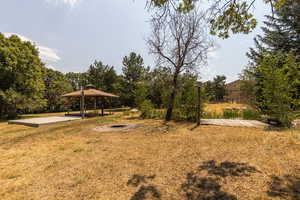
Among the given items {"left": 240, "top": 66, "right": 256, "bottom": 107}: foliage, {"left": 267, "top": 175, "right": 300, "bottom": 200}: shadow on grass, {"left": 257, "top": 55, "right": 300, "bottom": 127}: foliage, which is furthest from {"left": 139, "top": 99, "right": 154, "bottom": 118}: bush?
{"left": 267, "top": 175, "right": 300, "bottom": 200}: shadow on grass

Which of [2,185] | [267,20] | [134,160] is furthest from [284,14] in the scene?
[2,185]

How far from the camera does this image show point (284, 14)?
438 inches

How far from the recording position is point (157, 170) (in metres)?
2.98

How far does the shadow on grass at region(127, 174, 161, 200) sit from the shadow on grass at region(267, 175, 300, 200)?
→ 182cm

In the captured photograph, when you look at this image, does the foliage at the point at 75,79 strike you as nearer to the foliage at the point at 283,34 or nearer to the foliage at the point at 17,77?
the foliage at the point at 17,77

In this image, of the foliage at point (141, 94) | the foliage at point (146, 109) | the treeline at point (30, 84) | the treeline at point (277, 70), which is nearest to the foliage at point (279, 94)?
the treeline at point (277, 70)

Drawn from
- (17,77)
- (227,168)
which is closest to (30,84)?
(17,77)

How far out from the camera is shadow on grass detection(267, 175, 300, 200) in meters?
2.05

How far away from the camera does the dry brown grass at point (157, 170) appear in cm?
224

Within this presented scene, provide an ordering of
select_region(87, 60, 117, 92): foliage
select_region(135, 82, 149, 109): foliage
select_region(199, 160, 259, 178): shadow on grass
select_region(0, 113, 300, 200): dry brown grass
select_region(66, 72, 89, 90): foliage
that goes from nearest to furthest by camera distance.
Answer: select_region(0, 113, 300, 200): dry brown grass
select_region(199, 160, 259, 178): shadow on grass
select_region(135, 82, 149, 109): foliage
select_region(87, 60, 117, 92): foliage
select_region(66, 72, 89, 90): foliage

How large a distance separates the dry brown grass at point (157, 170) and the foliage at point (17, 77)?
10.3 m

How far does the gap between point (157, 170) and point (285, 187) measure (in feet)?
7.37

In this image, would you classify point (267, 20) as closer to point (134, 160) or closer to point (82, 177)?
point (134, 160)

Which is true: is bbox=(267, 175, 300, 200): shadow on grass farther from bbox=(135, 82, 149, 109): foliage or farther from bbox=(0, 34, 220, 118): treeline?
bbox=(135, 82, 149, 109): foliage
